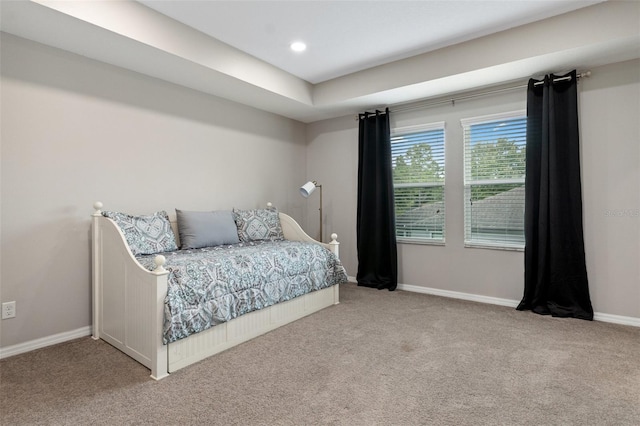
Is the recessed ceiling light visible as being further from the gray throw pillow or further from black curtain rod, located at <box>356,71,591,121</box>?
the gray throw pillow

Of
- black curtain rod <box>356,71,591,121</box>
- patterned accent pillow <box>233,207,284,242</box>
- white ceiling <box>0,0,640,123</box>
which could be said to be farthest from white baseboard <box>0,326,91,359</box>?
black curtain rod <box>356,71,591,121</box>

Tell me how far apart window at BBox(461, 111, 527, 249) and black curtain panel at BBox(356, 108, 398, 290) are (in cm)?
87

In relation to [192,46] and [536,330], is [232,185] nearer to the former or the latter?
[192,46]

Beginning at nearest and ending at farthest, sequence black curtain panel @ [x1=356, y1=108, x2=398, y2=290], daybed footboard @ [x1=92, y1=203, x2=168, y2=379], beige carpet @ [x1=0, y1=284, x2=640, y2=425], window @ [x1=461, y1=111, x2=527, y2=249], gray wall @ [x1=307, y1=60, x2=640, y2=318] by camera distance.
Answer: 1. beige carpet @ [x1=0, y1=284, x2=640, y2=425]
2. daybed footboard @ [x1=92, y1=203, x2=168, y2=379]
3. gray wall @ [x1=307, y1=60, x2=640, y2=318]
4. window @ [x1=461, y1=111, x2=527, y2=249]
5. black curtain panel @ [x1=356, y1=108, x2=398, y2=290]

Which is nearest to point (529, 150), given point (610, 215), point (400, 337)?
point (610, 215)

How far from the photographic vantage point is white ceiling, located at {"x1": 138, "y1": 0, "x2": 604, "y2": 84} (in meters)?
2.54

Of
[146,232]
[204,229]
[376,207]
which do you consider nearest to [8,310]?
[146,232]

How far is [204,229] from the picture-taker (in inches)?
126

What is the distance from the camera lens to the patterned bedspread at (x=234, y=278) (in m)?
2.19

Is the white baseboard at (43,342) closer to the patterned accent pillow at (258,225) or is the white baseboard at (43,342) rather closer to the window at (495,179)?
the patterned accent pillow at (258,225)

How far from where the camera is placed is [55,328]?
2613 millimetres

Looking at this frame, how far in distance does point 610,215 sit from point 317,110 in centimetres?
319

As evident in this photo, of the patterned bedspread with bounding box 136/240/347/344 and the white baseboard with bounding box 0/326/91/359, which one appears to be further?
the white baseboard with bounding box 0/326/91/359

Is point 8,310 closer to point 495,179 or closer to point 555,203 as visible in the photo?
point 495,179
